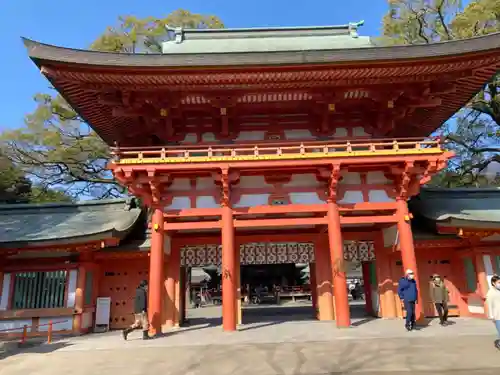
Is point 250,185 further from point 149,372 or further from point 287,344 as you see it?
point 149,372

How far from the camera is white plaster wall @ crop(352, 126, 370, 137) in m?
13.4

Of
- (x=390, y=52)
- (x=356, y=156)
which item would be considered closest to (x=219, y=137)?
(x=356, y=156)

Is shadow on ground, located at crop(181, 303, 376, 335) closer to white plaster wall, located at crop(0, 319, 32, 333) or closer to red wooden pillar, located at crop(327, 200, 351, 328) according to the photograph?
red wooden pillar, located at crop(327, 200, 351, 328)

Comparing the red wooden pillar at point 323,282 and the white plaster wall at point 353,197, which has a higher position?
the white plaster wall at point 353,197

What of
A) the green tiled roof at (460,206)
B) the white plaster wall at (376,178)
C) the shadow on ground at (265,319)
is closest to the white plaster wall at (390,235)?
the green tiled roof at (460,206)

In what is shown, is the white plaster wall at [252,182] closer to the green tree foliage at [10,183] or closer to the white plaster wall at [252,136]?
the white plaster wall at [252,136]

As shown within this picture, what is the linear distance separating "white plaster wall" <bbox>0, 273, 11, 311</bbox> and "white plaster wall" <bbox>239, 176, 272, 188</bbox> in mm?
8706

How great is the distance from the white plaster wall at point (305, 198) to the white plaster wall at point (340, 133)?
2543mm

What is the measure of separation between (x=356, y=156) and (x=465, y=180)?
20.6 meters

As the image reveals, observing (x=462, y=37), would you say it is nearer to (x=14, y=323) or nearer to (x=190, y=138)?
(x=190, y=138)

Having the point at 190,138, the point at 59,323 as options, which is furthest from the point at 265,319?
the point at 190,138

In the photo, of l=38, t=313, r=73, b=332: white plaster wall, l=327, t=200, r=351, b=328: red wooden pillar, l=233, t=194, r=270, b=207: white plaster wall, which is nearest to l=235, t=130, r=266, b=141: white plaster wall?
l=233, t=194, r=270, b=207: white plaster wall

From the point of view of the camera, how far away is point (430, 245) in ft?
44.5

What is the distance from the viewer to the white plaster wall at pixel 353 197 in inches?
483
